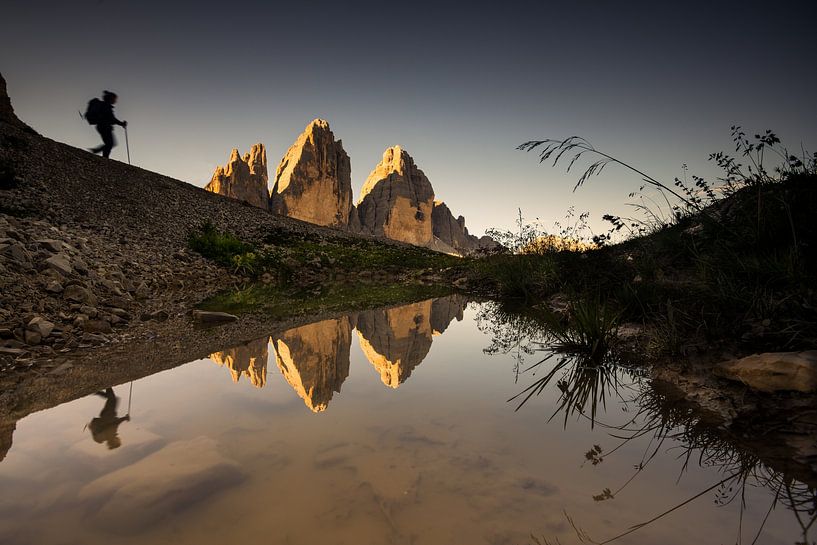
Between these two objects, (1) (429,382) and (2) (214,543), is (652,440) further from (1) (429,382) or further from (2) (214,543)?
(2) (214,543)

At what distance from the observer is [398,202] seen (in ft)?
478

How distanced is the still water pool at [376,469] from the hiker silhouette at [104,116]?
72.2 feet

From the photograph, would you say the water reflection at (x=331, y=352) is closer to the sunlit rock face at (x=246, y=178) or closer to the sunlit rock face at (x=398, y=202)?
the sunlit rock face at (x=246, y=178)

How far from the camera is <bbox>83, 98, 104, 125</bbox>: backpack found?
19516 millimetres

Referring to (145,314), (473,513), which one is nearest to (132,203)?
(145,314)

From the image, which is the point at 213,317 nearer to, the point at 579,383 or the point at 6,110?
the point at 579,383

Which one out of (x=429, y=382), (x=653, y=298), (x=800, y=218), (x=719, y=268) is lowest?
(x=429, y=382)

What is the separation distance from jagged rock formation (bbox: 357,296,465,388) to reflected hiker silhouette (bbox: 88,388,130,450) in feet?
7.48

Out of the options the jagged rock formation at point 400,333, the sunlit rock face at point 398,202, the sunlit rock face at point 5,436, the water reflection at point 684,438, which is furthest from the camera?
the sunlit rock face at point 398,202

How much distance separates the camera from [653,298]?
556cm

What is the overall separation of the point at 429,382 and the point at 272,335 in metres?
3.19

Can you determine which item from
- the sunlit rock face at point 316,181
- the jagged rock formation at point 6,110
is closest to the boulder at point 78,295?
the jagged rock formation at point 6,110

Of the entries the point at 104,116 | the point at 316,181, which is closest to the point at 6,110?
the point at 104,116

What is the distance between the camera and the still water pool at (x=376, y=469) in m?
1.92
